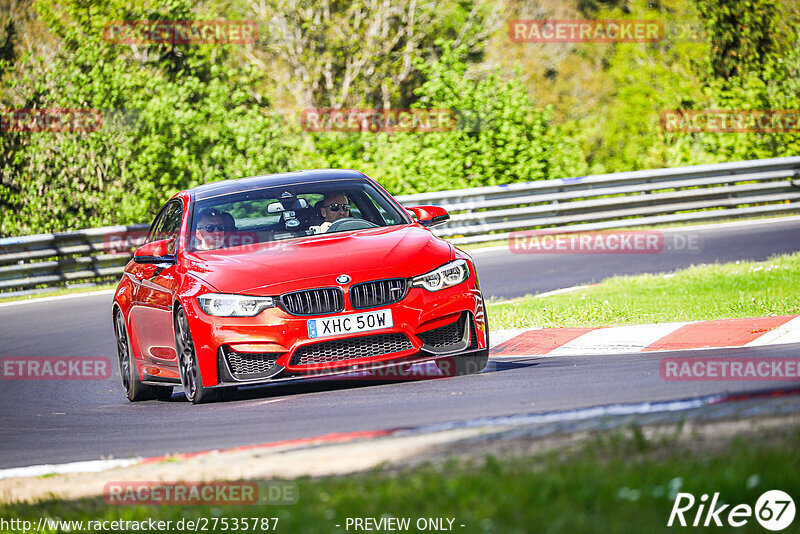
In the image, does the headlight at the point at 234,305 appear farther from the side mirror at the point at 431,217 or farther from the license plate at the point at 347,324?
the side mirror at the point at 431,217

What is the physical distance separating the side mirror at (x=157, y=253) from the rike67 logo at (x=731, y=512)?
5180mm

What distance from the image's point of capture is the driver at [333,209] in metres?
8.33

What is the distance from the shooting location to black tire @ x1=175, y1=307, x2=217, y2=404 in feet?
24.1

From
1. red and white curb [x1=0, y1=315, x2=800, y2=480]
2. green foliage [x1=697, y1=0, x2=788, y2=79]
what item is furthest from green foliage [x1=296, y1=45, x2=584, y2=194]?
red and white curb [x1=0, y1=315, x2=800, y2=480]

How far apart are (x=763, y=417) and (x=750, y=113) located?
69.6ft

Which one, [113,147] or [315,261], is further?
[113,147]

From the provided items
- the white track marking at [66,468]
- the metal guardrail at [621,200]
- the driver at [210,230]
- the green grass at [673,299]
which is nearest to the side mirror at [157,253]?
the driver at [210,230]

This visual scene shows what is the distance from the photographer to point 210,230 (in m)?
8.23

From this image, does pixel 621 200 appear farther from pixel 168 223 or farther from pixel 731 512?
pixel 731 512

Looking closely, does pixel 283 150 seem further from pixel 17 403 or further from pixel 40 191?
pixel 17 403

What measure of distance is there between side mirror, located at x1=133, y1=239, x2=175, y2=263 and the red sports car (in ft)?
0.04

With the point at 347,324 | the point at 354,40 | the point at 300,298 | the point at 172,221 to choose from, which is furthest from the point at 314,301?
the point at 354,40

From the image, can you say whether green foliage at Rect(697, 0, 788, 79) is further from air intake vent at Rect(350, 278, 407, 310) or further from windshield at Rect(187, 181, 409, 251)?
air intake vent at Rect(350, 278, 407, 310)

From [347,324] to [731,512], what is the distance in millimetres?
3779
